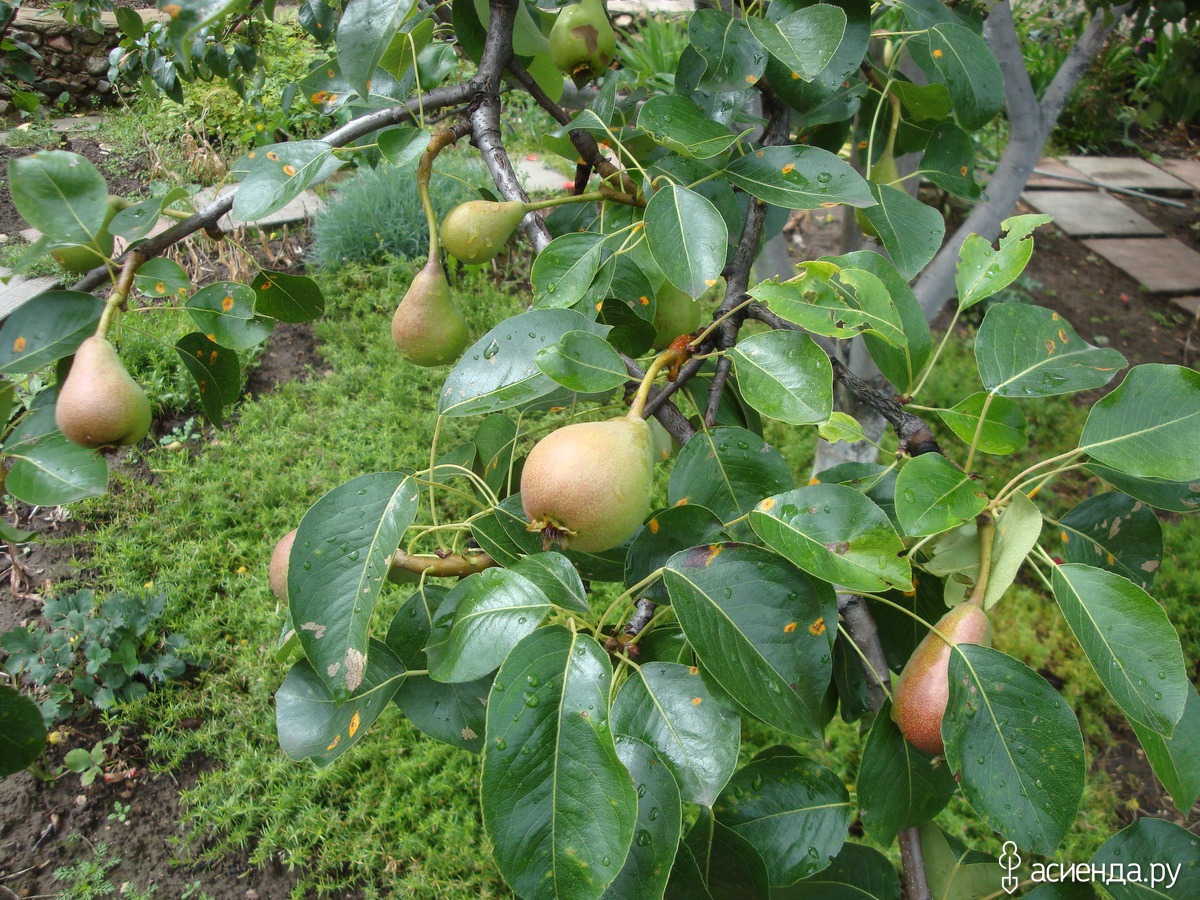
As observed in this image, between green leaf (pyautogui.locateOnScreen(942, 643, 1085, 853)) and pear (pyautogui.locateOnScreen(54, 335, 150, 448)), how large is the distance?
0.69 metres

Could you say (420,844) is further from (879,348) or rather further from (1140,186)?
(1140,186)

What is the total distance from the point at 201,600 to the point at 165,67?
4.35ft

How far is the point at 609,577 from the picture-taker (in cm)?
69

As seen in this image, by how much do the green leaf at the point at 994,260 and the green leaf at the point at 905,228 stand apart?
6 centimetres

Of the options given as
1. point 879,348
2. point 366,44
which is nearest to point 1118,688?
point 879,348

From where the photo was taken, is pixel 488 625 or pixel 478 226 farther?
pixel 478 226

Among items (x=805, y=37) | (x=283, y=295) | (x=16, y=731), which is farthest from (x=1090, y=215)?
(x=16, y=731)

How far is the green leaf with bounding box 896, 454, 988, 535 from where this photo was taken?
0.52 m

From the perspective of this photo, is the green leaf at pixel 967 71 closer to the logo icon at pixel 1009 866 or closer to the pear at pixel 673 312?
the pear at pixel 673 312

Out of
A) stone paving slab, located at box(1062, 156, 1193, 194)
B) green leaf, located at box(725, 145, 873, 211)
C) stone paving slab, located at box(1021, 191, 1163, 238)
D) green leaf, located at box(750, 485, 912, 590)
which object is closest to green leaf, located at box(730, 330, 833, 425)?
green leaf, located at box(750, 485, 912, 590)

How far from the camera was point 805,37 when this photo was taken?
2.35 feet

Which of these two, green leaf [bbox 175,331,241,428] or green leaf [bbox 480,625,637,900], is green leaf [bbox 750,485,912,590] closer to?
green leaf [bbox 480,625,637,900]

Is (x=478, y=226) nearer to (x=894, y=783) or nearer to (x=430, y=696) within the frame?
(x=430, y=696)

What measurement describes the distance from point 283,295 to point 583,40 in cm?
45
